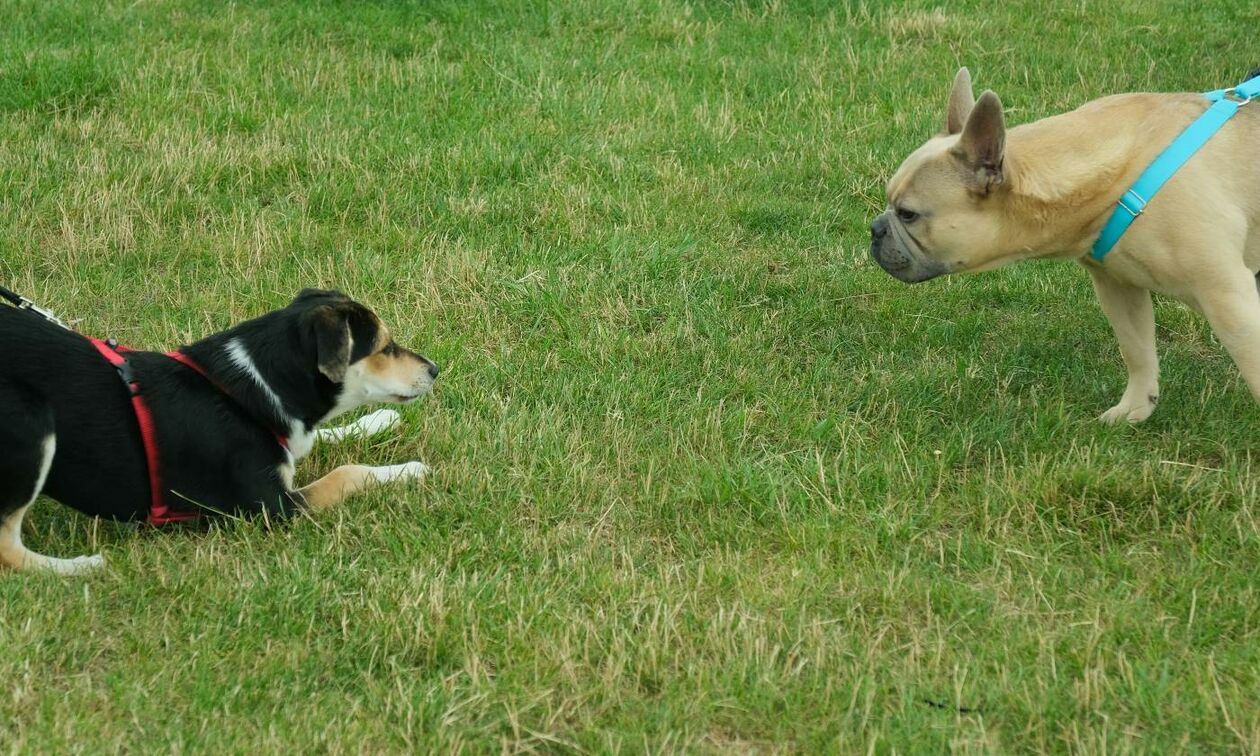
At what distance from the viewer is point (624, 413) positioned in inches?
235

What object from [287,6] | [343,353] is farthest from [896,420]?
[287,6]

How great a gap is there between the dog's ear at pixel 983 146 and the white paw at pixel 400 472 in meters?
2.51

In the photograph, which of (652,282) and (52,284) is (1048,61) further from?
(52,284)

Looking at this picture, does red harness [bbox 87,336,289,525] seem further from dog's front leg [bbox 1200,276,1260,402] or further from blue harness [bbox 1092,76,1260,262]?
dog's front leg [bbox 1200,276,1260,402]

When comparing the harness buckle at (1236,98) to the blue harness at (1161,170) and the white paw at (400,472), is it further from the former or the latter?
the white paw at (400,472)

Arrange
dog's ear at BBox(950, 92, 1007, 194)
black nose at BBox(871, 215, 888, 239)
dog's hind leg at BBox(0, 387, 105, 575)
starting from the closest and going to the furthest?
dog's hind leg at BBox(0, 387, 105, 575), dog's ear at BBox(950, 92, 1007, 194), black nose at BBox(871, 215, 888, 239)

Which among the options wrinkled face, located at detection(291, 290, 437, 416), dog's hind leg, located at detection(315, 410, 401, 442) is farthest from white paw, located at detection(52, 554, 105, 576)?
dog's hind leg, located at detection(315, 410, 401, 442)

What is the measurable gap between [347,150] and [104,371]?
3.77 meters

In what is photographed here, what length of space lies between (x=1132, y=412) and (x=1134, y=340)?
32 centimetres

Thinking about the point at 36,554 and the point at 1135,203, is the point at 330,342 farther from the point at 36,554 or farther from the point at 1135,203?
the point at 1135,203

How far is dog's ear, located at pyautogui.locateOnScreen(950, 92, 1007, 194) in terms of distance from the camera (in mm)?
5133

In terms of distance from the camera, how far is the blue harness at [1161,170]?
17.2ft

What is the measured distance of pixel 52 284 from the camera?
7066mm

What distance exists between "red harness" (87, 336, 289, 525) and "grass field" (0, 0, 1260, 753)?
13cm
